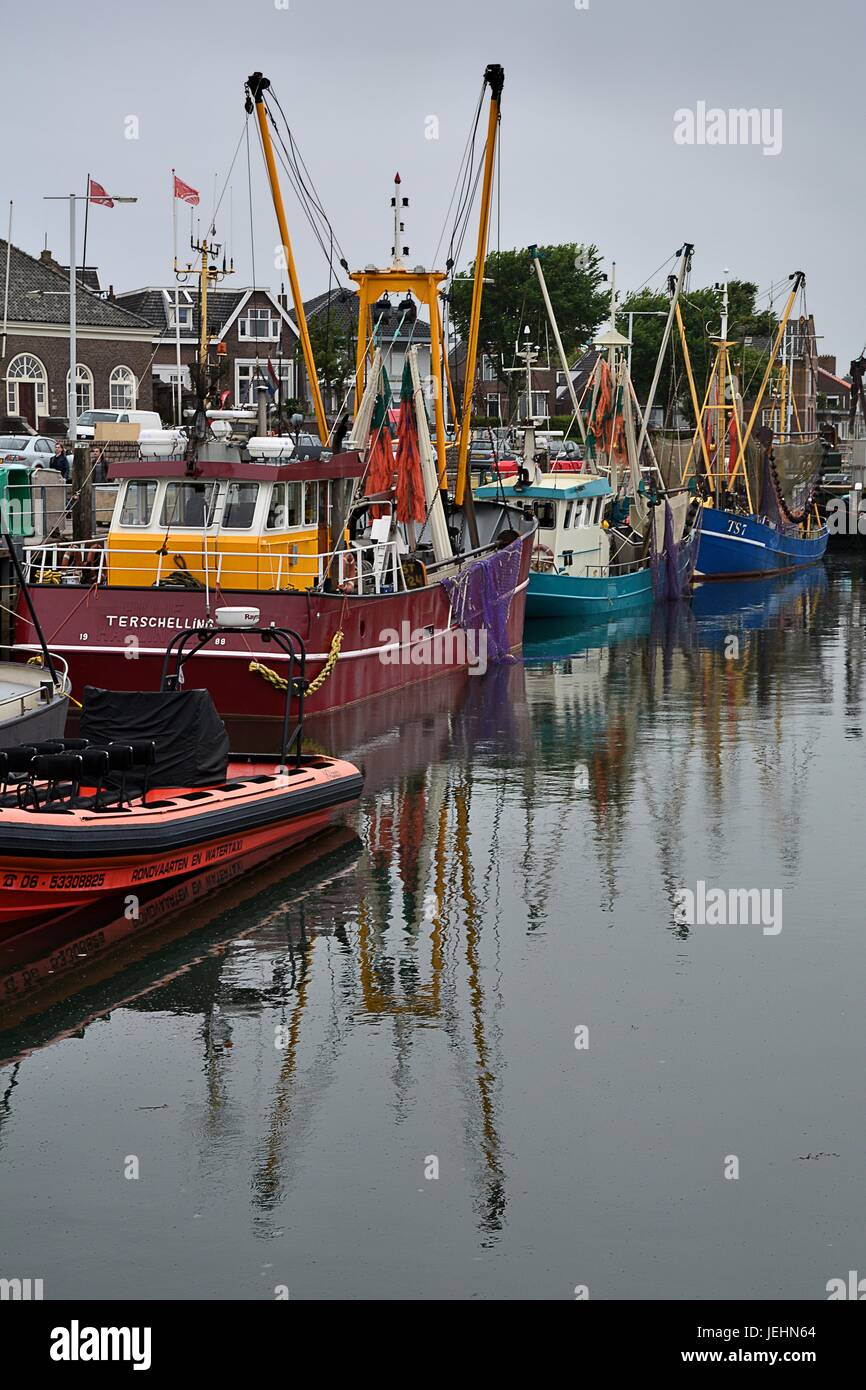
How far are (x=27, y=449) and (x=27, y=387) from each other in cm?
2706

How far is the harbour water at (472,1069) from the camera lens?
9914 mm

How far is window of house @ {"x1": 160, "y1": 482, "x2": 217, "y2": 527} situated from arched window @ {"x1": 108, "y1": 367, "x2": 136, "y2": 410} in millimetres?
49817

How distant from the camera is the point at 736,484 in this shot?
61.4 meters

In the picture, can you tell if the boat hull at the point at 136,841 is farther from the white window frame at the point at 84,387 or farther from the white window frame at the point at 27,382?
the white window frame at the point at 84,387

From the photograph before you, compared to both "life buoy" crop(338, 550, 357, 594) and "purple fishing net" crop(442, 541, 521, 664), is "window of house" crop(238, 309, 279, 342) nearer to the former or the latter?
"purple fishing net" crop(442, 541, 521, 664)

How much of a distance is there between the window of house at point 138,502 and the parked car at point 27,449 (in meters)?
17.6

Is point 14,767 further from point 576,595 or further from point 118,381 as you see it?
point 118,381

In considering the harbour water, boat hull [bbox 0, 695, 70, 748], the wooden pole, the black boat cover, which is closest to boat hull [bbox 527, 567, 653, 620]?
the wooden pole

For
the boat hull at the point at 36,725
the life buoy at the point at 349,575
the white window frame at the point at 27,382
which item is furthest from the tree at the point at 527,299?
the boat hull at the point at 36,725

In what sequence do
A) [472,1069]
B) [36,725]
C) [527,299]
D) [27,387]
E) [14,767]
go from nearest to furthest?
[472,1069] < [14,767] < [36,725] < [27,387] < [527,299]

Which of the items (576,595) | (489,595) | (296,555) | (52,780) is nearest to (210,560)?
(296,555)

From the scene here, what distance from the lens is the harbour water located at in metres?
9.91

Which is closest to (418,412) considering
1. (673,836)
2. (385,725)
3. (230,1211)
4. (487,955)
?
(385,725)

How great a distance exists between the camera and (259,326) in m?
88.2
